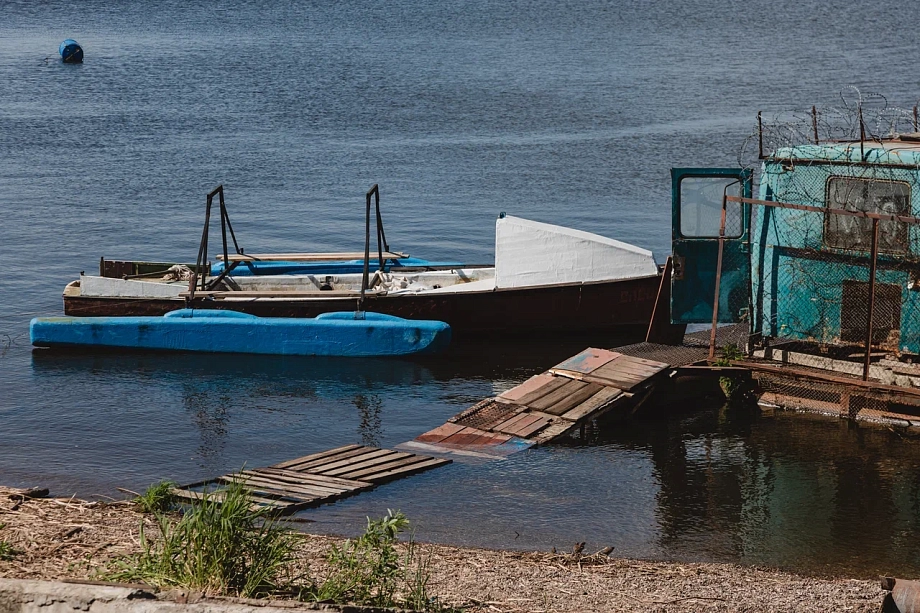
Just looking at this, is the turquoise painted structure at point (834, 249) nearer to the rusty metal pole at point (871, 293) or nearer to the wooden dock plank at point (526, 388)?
the rusty metal pole at point (871, 293)

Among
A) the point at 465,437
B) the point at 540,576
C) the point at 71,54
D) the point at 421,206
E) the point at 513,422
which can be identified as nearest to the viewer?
the point at 540,576

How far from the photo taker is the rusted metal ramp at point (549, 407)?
1402cm

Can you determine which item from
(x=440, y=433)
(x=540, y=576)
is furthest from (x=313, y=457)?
(x=540, y=576)

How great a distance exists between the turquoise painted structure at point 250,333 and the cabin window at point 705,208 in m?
4.73

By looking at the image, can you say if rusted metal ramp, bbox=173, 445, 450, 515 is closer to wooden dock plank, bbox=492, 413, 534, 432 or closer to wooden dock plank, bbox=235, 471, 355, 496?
wooden dock plank, bbox=235, 471, 355, 496

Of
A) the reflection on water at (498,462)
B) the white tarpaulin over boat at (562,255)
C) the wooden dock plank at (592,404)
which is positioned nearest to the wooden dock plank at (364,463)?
the reflection on water at (498,462)

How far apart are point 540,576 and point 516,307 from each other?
988 cm

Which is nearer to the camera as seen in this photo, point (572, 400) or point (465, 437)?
point (465, 437)

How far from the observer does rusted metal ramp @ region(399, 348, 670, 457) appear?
1402cm

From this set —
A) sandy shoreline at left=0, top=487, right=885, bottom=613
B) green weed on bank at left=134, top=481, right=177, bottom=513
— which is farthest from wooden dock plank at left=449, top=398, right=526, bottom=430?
green weed on bank at left=134, top=481, right=177, bottom=513

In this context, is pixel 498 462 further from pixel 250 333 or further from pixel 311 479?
pixel 250 333

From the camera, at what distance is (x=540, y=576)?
973 centimetres

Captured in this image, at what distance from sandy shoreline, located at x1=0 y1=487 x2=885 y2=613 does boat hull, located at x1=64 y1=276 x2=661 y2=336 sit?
28.4ft

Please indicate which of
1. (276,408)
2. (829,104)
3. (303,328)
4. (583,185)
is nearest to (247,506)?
(276,408)
